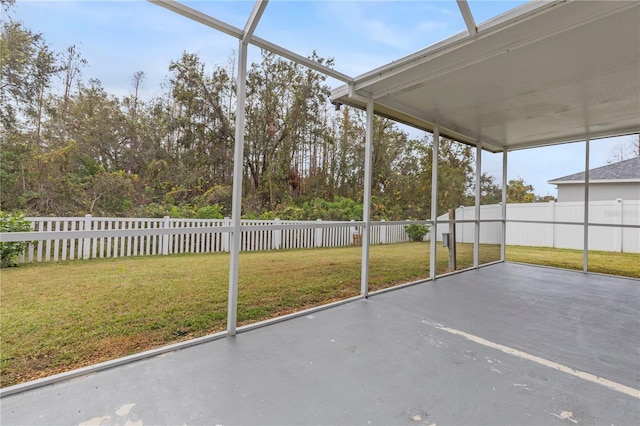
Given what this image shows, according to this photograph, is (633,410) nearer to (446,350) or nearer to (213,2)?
(446,350)

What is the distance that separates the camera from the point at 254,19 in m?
2.47

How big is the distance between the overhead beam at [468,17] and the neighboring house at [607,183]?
619 centimetres

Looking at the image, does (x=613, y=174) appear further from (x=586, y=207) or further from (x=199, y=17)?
(x=199, y=17)

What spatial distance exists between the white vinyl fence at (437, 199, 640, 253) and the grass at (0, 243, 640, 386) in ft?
9.27

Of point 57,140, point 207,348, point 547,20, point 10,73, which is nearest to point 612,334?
point 547,20

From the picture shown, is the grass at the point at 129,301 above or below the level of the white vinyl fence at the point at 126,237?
below

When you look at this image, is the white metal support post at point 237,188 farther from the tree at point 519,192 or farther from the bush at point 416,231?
the tree at point 519,192

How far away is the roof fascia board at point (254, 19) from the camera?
2381 millimetres

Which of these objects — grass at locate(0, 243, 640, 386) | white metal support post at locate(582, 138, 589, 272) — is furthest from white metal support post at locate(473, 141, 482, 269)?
grass at locate(0, 243, 640, 386)

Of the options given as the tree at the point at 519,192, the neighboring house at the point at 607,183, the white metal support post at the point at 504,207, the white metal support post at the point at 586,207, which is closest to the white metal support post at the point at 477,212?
the white metal support post at the point at 504,207

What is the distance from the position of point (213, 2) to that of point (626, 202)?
836 centimetres

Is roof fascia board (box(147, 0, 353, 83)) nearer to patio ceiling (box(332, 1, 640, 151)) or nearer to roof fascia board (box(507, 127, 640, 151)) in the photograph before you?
patio ceiling (box(332, 1, 640, 151))

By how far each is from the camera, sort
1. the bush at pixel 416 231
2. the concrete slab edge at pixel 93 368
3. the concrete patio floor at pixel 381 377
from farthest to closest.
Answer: the bush at pixel 416 231, the concrete slab edge at pixel 93 368, the concrete patio floor at pixel 381 377

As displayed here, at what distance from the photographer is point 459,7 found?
Result: 2.38m
